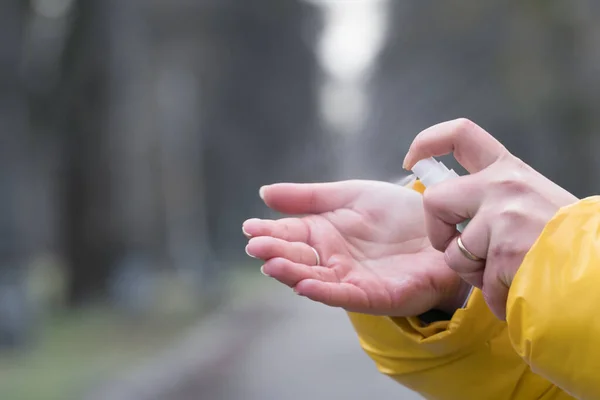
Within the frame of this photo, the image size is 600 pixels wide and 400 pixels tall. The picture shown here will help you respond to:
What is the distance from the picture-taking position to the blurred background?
1.63 meters

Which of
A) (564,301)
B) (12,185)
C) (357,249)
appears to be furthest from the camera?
(12,185)

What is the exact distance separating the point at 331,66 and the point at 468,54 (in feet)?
1.39

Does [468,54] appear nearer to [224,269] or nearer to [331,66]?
[331,66]

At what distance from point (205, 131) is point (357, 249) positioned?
115 inches

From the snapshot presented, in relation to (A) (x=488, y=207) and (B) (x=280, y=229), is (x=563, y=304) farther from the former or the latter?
(B) (x=280, y=229)

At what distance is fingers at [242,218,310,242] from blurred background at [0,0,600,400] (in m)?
0.42

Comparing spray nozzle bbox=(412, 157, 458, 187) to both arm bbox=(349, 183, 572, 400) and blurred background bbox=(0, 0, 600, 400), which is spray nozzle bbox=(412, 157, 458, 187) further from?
blurred background bbox=(0, 0, 600, 400)

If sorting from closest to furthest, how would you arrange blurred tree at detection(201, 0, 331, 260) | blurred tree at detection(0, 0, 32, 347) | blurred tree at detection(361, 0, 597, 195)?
blurred tree at detection(361, 0, 597, 195), blurred tree at detection(0, 0, 32, 347), blurred tree at detection(201, 0, 331, 260)

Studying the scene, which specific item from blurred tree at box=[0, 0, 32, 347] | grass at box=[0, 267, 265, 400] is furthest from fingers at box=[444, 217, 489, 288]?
blurred tree at box=[0, 0, 32, 347]

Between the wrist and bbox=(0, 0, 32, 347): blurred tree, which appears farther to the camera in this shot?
bbox=(0, 0, 32, 347): blurred tree

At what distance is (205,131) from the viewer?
11.0 ft

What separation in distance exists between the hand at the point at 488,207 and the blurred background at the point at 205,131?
522 millimetres

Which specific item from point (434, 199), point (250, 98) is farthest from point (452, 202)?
point (250, 98)

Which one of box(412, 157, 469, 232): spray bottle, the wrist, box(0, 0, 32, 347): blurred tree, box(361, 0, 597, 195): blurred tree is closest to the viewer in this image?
box(412, 157, 469, 232): spray bottle
